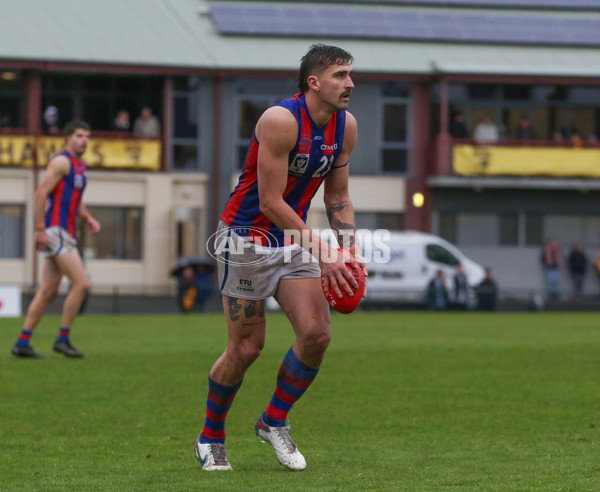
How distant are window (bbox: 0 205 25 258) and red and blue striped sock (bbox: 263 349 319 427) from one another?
3480 centimetres

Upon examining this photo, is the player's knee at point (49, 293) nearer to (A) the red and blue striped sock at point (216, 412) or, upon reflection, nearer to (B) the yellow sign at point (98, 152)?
(A) the red and blue striped sock at point (216, 412)

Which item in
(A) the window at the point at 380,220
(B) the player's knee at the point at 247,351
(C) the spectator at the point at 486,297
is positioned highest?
(A) the window at the point at 380,220

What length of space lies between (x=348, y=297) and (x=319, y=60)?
4.26ft

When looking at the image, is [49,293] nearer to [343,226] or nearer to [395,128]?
[343,226]

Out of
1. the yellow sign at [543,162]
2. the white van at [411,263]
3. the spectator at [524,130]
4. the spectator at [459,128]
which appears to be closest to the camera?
the white van at [411,263]

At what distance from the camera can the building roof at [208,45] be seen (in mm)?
40688

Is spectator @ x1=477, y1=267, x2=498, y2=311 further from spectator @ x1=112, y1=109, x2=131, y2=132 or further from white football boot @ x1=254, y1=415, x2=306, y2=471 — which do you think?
white football boot @ x1=254, y1=415, x2=306, y2=471

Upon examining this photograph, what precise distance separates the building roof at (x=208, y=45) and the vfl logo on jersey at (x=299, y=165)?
34.4m

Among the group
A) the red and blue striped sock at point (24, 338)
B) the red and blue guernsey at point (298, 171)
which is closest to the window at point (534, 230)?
the red and blue striped sock at point (24, 338)

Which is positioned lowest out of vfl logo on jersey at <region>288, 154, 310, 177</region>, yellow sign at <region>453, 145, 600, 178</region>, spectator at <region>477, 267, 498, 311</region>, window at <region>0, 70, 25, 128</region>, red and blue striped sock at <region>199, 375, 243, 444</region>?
spectator at <region>477, 267, 498, 311</region>

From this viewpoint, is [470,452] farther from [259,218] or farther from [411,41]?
[411,41]

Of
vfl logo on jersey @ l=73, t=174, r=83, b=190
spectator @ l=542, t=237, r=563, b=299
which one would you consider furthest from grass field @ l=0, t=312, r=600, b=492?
spectator @ l=542, t=237, r=563, b=299

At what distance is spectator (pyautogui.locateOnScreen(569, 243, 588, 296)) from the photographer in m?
40.6

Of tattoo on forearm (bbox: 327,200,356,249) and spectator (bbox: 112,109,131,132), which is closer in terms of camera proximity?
tattoo on forearm (bbox: 327,200,356,249)
